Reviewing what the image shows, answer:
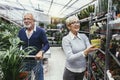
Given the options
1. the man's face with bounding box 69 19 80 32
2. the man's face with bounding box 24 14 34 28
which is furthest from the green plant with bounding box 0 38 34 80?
the man's face with bounding box 24 14 34 28

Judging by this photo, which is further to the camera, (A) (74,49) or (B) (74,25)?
(A) (74,49)

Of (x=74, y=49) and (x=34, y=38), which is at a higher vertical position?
(x=34, y=38)

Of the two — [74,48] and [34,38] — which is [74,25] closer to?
[74,48]

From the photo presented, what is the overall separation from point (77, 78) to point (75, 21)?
2.84 feet

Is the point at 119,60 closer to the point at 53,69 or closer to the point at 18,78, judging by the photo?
the point at 18,78

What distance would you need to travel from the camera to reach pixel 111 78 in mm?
2838

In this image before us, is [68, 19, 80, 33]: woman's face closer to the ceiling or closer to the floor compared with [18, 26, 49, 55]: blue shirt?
closer to the ceiling

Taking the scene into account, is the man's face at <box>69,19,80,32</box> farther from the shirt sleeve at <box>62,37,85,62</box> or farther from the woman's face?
the shirt sleeve at <box>62,37,85,62</box>

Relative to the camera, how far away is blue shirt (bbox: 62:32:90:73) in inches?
131

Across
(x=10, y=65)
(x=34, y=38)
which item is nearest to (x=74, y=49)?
(x=34, y=38)

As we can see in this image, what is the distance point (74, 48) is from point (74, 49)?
0.01 metres

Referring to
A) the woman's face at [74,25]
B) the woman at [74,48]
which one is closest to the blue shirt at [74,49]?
the woman at [74,48]

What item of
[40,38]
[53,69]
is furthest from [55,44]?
[40,38]

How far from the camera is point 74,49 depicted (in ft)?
11.2
